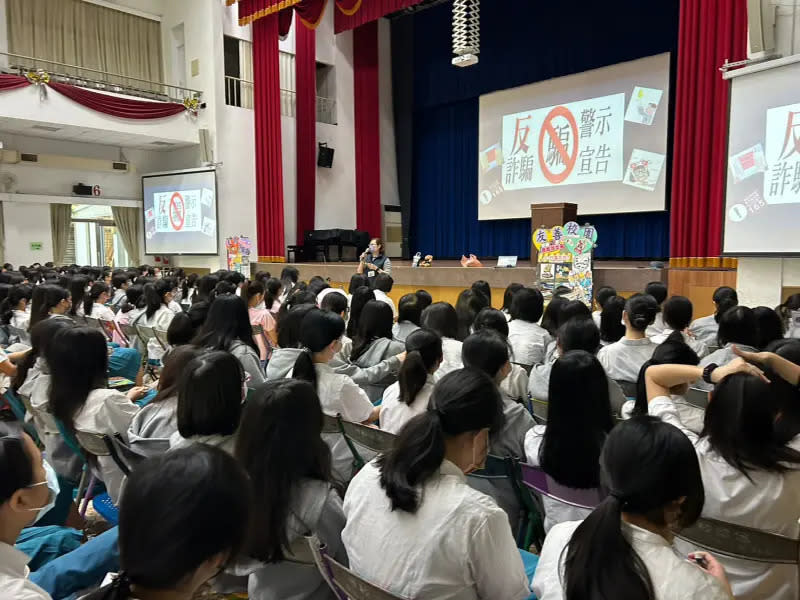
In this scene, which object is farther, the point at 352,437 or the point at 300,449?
the point at 352,437

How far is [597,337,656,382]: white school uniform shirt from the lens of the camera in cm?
294

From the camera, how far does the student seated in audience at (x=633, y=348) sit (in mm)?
2947

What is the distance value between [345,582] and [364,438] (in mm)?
930

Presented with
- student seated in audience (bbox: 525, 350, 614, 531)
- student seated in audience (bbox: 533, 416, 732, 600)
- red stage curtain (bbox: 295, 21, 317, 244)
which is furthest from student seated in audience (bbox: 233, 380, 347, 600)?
red stage curtain (bbox: 295, 21, 317, 244)

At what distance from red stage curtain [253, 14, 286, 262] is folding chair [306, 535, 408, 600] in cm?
1026

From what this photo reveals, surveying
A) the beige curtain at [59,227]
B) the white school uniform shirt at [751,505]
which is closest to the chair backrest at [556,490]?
the white school uniform shirt at [751,505]

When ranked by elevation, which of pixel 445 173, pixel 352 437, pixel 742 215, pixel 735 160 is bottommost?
pixel 352 437

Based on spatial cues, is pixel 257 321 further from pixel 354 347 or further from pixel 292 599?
pixel 292 599

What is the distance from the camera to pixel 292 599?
4.71 ft

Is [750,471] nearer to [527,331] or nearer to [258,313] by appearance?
[527,331]

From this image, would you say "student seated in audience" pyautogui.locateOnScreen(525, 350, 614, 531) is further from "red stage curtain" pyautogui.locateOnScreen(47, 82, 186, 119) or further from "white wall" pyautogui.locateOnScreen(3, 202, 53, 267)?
"white wall" pyautogui.locateOnScreen(3, 202, 53, 267)

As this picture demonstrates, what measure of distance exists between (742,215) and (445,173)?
7801 mm

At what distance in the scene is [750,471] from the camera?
1.48m

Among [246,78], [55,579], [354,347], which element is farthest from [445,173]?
[55,579]
